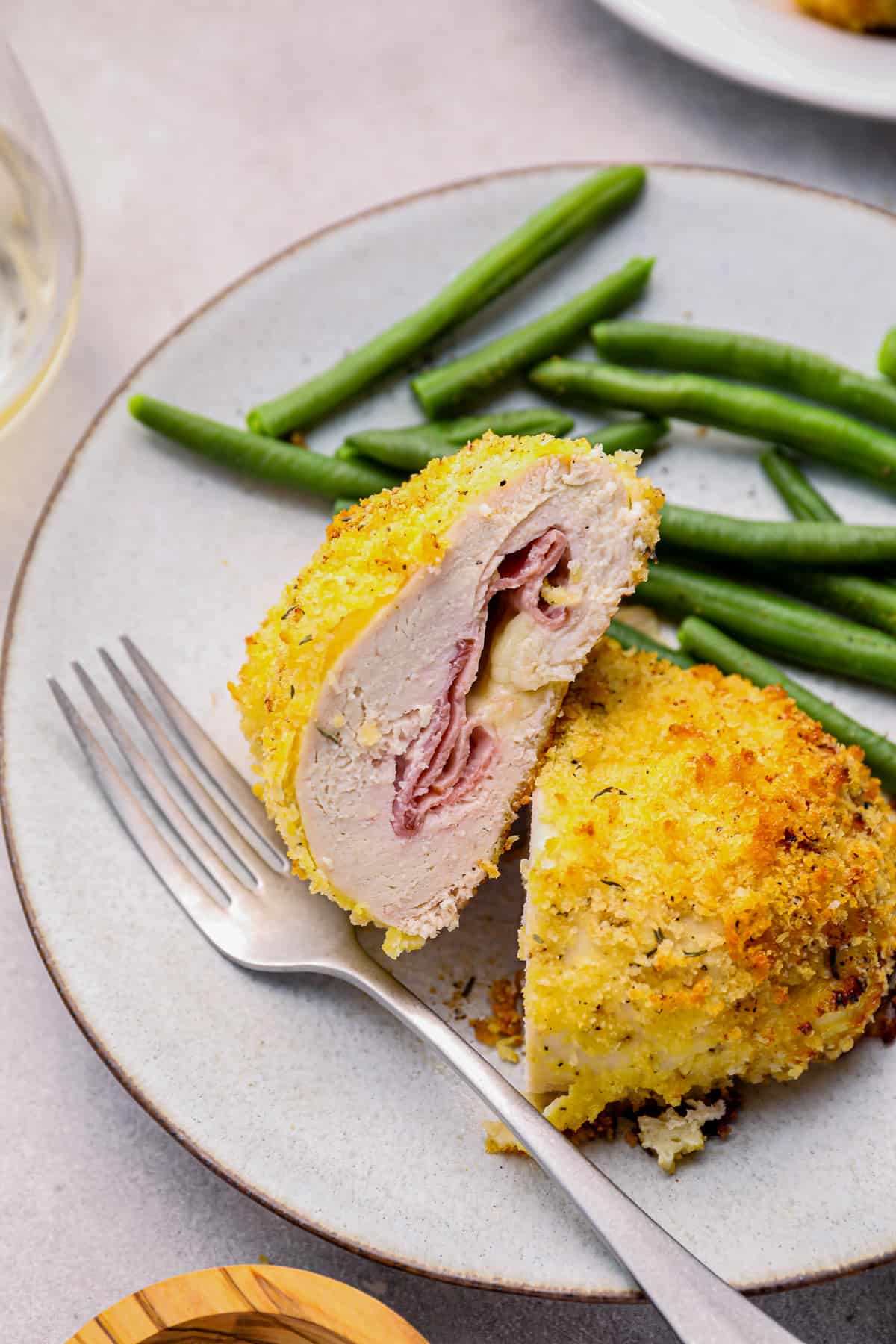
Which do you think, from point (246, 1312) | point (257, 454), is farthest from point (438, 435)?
point (246, 1312)

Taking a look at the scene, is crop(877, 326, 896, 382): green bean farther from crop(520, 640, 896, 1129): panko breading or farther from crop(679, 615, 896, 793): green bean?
crop(520, 640, 896, 1129): panko breading

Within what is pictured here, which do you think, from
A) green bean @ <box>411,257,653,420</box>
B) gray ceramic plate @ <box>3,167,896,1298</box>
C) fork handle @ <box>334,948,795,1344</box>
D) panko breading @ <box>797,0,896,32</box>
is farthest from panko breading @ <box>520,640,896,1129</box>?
panko breading @ <box>797,0,896,32</box>

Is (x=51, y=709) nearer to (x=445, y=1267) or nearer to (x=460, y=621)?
(x=460, y=621)

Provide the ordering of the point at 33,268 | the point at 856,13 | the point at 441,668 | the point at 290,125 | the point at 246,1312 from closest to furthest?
1. the point at 246,1312
2. the point at 441,668
3. the point at 33,268
4. the point at 856,13
5. the point at 290,125

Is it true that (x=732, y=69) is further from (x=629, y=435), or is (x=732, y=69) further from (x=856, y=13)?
(x=629, y=435)

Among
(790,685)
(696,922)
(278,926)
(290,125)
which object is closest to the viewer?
(696,922)

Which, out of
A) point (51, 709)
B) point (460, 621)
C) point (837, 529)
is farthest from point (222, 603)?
point (837, 529)
